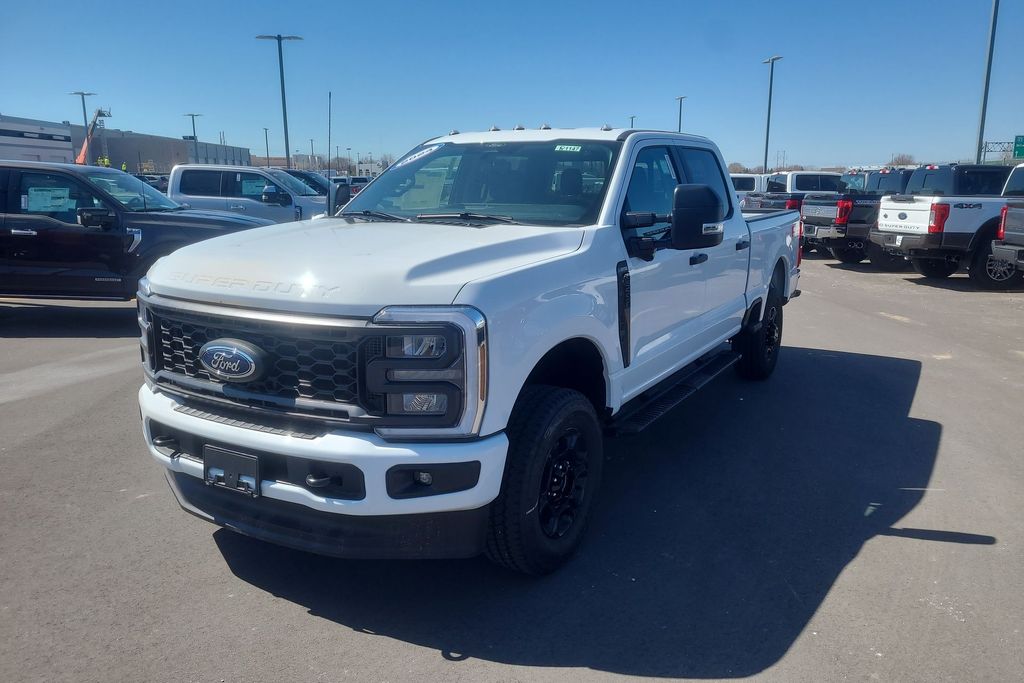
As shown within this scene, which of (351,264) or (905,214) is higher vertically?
(351,264)

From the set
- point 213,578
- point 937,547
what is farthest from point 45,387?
point 937,547

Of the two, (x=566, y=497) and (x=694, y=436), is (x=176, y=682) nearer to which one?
(x=566, y=497)

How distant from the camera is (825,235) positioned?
16562 mm

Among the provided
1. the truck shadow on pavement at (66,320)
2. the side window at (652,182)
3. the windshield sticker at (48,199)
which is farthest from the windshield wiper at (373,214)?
the windshield sticker at (48,199)

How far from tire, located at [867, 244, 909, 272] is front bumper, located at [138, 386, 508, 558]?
15.1m

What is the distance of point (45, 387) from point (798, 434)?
242 inches

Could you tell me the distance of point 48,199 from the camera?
9172 mm

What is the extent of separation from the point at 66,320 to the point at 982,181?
47.5 feet

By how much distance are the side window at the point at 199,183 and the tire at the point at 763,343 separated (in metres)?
12.5

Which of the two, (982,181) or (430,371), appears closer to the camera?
(430,371)

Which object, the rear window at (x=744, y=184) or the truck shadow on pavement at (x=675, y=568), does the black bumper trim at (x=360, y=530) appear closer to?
the truck shadow on pavement at (x=675, y=568)

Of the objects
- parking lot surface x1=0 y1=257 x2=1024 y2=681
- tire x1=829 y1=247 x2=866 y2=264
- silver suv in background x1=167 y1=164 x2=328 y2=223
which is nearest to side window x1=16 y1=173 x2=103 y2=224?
parking lot surface x1=0 y1=257 x2=1024 y2=681

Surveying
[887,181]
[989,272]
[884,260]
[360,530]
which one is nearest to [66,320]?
[360,530]

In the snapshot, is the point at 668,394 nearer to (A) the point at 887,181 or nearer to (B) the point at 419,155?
(B) the point at 419,155
